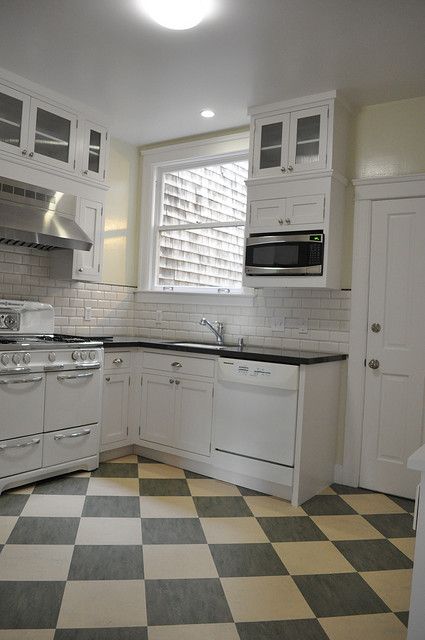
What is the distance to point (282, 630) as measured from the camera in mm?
1978

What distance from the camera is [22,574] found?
89.4 inches

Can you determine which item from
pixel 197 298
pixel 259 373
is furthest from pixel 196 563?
pixel 197 298

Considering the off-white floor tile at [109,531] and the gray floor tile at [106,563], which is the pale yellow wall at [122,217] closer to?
the off-white floor tile at [109,531]

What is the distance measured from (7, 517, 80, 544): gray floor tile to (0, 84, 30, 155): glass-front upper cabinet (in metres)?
2.38

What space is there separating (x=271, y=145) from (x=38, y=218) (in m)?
1.75

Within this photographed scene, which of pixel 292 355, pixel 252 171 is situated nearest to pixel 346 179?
pixel 252 171

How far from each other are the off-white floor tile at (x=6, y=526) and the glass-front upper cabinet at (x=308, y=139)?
2.84 meters

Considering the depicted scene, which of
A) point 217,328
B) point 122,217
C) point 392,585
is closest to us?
point 392,585

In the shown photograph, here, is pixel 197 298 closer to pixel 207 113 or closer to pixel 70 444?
pixel 207 113

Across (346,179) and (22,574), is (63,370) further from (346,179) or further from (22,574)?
(346,179)

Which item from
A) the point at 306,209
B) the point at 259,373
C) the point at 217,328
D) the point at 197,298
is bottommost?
the point at 259,373

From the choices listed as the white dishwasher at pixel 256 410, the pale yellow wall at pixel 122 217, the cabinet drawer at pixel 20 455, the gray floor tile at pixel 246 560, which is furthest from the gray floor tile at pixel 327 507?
the pale yellow wall at pixel 122 217

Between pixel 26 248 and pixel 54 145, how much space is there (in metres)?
0.80

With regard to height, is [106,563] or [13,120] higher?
[13,120]
